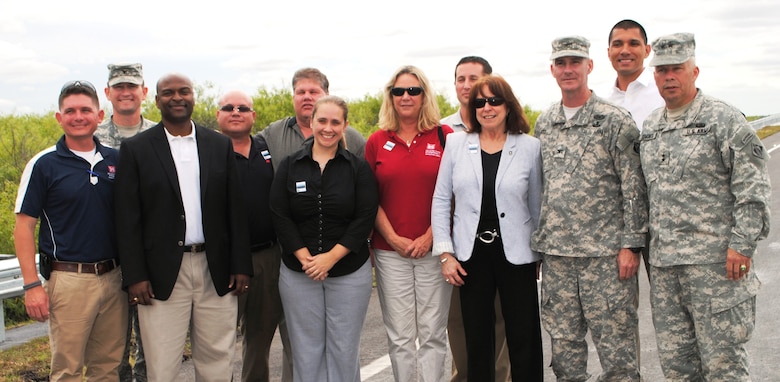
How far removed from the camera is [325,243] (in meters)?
4.88

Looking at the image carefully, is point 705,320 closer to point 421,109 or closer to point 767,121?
point 421,109

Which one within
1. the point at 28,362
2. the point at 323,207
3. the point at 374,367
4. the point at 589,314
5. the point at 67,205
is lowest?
the point at 374,367

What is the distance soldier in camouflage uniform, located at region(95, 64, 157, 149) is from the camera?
229 inches

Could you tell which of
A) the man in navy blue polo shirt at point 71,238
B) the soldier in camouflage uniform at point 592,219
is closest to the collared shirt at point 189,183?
the man in navy blue polo shirt at point 71,238

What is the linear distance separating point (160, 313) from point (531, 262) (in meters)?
2.43

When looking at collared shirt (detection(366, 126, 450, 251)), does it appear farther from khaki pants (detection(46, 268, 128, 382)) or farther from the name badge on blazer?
khaki pants (detection(46, 268, 128, 382))

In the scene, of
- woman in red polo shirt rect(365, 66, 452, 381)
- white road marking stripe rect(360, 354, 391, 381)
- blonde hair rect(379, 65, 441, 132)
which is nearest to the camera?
woman in red polo shirt rect(365, 66, 452, 381)

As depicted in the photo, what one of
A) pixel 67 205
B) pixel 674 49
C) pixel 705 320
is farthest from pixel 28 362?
pixel 674 49

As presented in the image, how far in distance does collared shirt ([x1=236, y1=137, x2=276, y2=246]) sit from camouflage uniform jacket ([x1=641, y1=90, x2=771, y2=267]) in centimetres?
263

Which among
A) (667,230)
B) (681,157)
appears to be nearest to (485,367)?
(667,230)

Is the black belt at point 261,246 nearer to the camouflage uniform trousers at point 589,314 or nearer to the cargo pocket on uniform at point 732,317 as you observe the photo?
the camouflage uniform trousers at point 589,314

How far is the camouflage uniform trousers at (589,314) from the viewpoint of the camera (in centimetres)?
484

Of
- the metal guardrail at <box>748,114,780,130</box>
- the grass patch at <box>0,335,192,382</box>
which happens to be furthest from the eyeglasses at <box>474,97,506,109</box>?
the metal guardrail at <box>748,114,780,130</box>

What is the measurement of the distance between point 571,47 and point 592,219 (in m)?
1.15
